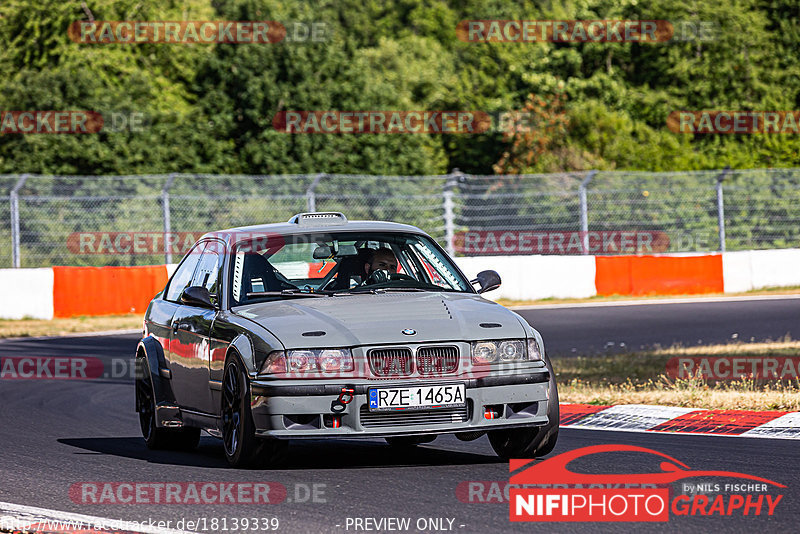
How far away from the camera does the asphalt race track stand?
19.9 feet

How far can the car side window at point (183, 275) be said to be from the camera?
9195mm

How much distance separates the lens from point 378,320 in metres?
7.32

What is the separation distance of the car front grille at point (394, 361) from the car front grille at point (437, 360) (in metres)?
0.05

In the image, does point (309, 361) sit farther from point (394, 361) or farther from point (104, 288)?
point (104, 288)

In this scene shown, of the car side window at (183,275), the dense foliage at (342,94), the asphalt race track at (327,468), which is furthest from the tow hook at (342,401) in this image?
the dense foliage at (342,94)

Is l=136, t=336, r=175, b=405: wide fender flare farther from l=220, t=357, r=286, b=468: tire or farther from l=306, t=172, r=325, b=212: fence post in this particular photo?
l=306, t=172, r=325, b=212: fence post

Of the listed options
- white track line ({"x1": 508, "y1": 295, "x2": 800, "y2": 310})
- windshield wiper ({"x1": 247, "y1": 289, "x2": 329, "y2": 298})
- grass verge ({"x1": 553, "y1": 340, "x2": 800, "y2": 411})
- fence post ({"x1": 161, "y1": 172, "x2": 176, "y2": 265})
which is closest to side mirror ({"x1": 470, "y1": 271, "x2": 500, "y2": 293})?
windshield wiper ({"x1": 247, "y1": 289, "x2": 329, "y2": 298})

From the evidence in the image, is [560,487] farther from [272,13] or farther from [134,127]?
[272,13]

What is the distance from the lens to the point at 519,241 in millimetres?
25969

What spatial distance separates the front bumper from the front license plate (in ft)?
0.09

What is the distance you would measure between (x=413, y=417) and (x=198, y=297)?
1.71m

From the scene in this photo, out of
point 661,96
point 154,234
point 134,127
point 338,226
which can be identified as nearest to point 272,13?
point 134,127

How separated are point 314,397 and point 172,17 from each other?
5055 centimetres

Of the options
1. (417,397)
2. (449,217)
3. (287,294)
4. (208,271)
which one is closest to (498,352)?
(417,397)
